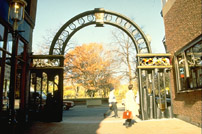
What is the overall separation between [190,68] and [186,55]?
2.12ft

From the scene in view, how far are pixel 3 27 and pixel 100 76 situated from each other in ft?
79.4

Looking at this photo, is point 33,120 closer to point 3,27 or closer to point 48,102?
point 48,102

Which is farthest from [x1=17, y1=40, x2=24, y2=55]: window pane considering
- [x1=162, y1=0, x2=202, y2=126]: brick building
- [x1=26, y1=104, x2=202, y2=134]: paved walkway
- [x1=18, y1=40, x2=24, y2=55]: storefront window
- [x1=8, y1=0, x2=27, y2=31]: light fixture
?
[x1=162, y1=0, x2=202, y2=126]: brick building

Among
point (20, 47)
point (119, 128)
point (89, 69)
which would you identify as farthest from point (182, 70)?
point (89, 69)

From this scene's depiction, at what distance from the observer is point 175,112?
8.35m

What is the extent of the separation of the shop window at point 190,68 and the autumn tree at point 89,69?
2049 cm

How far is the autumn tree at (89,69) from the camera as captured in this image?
28.7m

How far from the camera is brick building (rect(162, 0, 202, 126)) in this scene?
6.18m

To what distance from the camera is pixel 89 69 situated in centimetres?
2859

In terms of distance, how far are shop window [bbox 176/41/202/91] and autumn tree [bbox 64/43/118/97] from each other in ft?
67.2

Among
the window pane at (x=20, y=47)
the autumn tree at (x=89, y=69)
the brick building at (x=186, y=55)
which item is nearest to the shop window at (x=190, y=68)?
the brick building at (x=186, y=55)

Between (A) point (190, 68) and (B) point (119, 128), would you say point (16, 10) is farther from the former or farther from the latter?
(A) point (190, 68)

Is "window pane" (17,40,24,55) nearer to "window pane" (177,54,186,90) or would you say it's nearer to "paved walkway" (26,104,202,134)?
"paved walkway" (26,104,202,134)

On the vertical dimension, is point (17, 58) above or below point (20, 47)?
below
